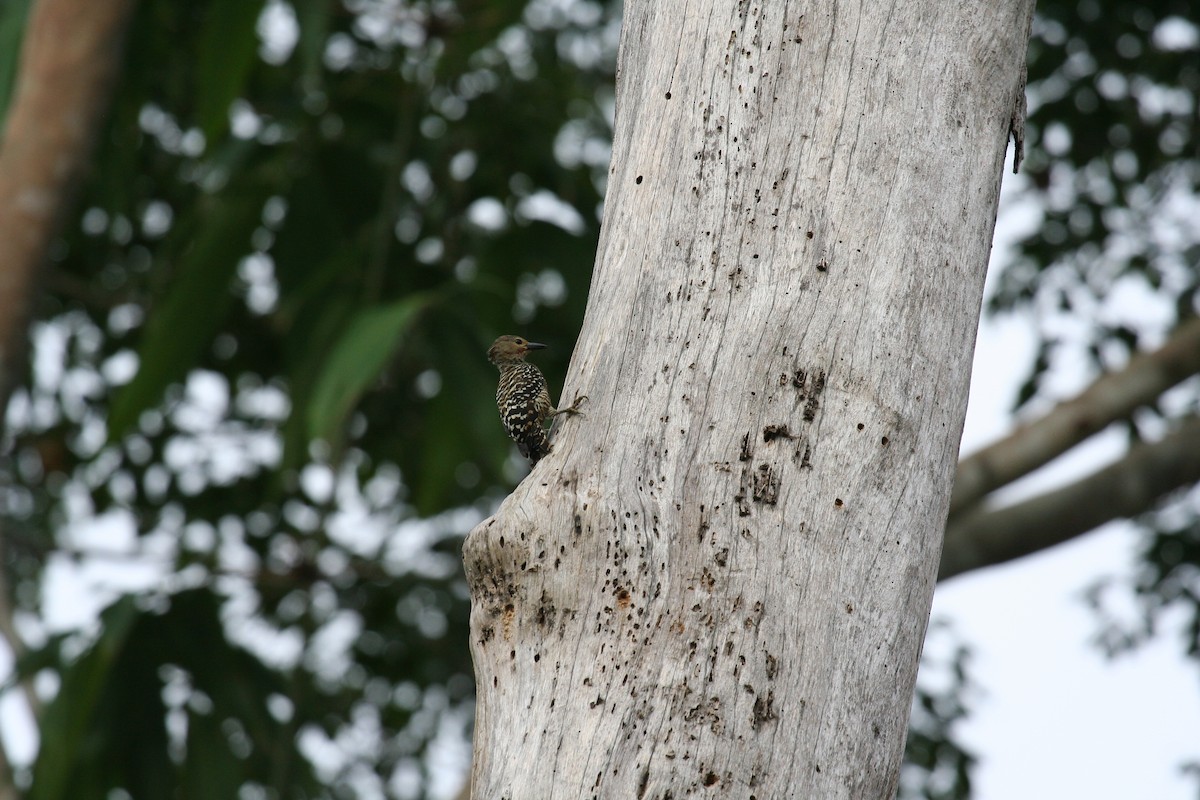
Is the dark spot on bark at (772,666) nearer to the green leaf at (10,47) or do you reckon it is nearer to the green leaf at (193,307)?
the green leaf at (193,307)

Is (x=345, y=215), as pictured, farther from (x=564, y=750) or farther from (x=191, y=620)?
(x=564, y=750)

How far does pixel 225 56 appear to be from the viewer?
409 centimetres

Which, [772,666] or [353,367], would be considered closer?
[772,666]

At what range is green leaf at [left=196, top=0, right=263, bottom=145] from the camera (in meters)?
4.05

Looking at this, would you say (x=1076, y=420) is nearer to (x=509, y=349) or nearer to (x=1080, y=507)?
(x=1080, y=507)

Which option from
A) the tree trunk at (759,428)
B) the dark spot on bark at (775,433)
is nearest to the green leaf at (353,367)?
the tree trunk at (759,428)

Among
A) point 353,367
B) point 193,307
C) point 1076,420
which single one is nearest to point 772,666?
point 353,367

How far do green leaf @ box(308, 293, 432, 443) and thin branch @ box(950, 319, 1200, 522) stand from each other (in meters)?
2.11

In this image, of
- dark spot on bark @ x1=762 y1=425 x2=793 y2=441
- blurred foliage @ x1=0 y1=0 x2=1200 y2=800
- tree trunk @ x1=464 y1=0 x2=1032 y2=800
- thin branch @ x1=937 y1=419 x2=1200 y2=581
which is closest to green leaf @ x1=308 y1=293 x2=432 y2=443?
blurred foliage @ x1=0 y1=0 x2=1200 y2=800

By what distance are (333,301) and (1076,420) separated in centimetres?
273

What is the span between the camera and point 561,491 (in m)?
1.70

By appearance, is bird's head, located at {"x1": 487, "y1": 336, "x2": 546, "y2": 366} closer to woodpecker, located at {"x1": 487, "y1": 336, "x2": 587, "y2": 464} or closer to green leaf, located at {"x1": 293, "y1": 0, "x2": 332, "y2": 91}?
woodpecker, located at {"x1": 487, "y1": 336, "x2": 587, "y2": 464}

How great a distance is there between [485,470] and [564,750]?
3.24 meters

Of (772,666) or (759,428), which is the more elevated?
(759,428)
